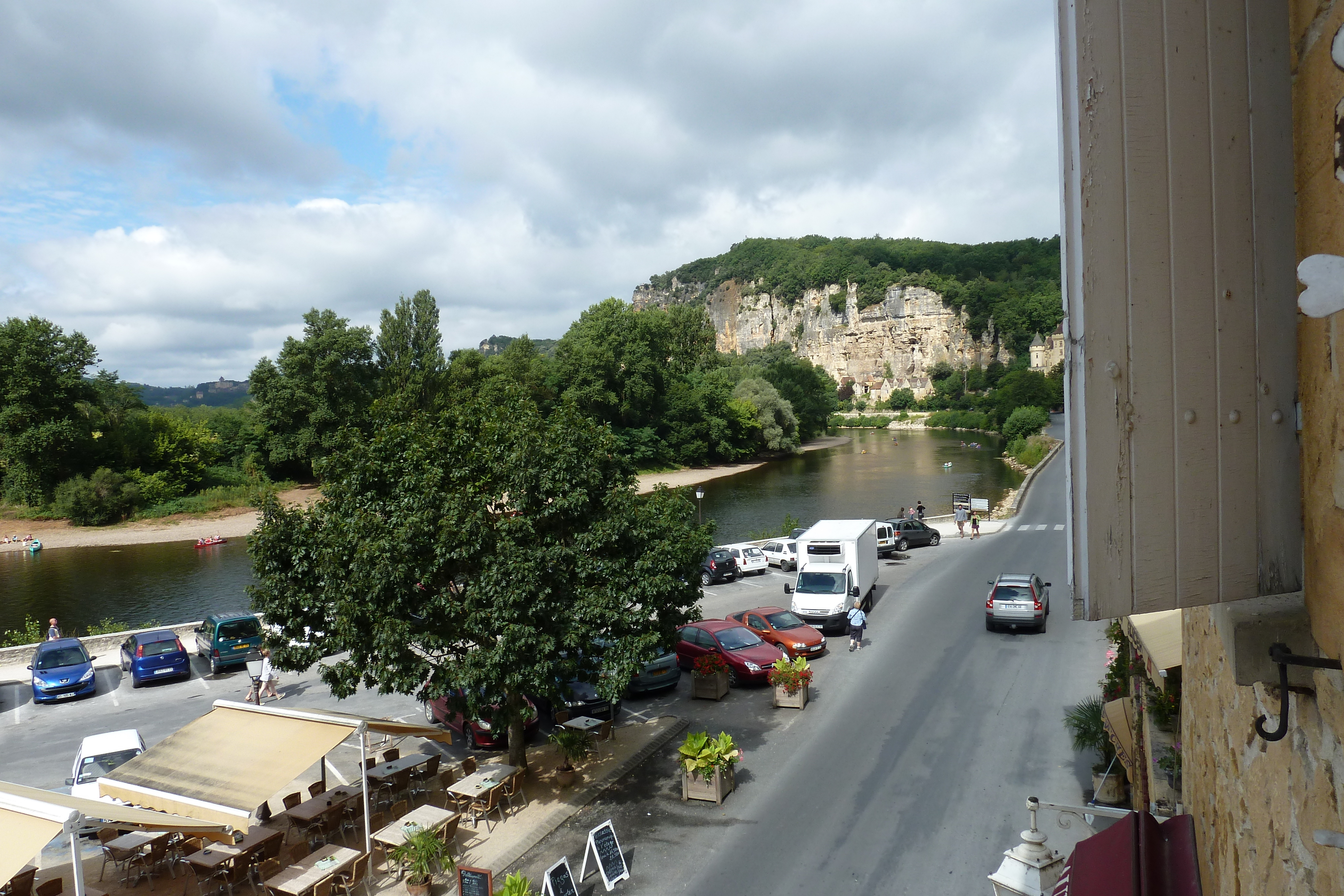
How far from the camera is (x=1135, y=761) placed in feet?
29.0

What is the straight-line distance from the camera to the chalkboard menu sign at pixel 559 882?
8.50 m

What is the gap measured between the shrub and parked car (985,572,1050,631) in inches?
2232

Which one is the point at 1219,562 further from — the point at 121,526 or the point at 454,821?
the point at 121,526

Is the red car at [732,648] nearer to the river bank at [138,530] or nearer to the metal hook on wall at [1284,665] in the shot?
the metal hook on wall at [1284,665]

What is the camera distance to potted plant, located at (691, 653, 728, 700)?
15422 mm

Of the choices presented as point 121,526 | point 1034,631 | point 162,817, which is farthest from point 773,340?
point 162,817

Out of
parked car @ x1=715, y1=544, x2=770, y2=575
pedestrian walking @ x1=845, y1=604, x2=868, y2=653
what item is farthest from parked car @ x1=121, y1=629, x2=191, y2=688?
parked car @ x1=715, y1=544, x2=770, y2=575

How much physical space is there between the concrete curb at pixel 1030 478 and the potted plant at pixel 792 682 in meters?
23.3

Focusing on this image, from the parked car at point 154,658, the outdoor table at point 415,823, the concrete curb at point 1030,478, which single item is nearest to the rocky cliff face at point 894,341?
the concrete curb at point 1030,478

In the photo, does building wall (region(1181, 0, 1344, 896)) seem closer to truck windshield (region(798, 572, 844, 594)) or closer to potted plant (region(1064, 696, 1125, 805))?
potted plant (region(1064, 696, 1125, 805))

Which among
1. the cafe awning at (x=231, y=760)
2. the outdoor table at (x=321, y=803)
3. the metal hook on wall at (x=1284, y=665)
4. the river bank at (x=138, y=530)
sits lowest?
the river bank at (x=138, y=530)

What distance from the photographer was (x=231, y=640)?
19.3 metres

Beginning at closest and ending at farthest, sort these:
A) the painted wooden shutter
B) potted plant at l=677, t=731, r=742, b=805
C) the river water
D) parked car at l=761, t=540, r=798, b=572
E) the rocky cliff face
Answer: the painted wooden shutter
potted plant at l=677, t=731, r=742, b=805
parked car at l=761, t=540, r=798, b=572
the river water
the rocky cliff face

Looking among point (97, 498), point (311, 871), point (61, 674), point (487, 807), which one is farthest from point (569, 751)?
point (97, 498)
